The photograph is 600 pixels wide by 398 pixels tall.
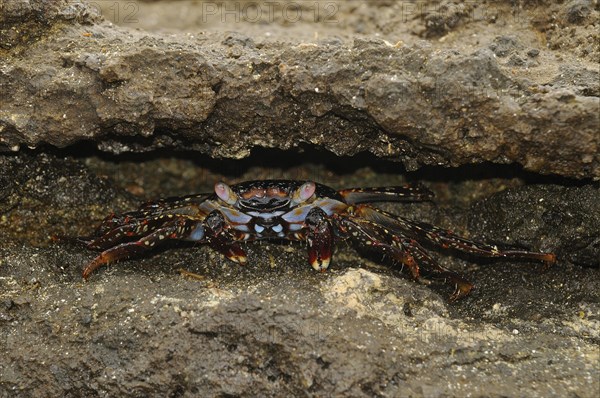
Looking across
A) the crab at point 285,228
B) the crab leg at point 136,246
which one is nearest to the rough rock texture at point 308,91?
the crab at point 285,228

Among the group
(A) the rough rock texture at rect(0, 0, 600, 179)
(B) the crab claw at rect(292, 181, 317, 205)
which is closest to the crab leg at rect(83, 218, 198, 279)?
(A) the rough rock texture at rect(0, 0, 600, 179)

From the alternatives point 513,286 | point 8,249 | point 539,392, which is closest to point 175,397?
point 8,249

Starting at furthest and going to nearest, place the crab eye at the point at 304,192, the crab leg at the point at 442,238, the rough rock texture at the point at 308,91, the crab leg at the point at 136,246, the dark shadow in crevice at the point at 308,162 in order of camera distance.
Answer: the dark shadow in crevice at the point at 308,162 → the crab eye at the point at 304,192 → the crab leg at the point at 442,238 → the crab leg at the point at 136,246 → the rough rock texture at the point at 308,91

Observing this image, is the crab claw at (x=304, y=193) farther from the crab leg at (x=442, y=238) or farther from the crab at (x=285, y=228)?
the crab leg at (x=442, y=238)

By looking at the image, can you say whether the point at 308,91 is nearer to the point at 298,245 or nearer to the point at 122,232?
the point at 298,245

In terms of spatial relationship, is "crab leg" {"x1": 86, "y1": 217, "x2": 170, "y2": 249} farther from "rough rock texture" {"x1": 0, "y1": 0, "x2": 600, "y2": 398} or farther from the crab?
"rough rock texture" {"x1": 0, "y1": 0, "x2": 600, "y2": 398}
